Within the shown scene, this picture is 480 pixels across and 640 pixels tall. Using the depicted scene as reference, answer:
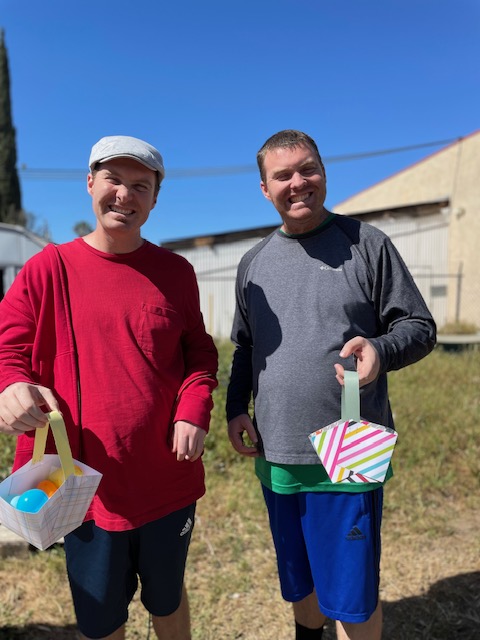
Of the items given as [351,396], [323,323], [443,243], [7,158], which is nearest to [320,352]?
[323,323]

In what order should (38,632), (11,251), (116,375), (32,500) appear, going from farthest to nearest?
(11,251) < (38,632) < (116,375) < (32,500)

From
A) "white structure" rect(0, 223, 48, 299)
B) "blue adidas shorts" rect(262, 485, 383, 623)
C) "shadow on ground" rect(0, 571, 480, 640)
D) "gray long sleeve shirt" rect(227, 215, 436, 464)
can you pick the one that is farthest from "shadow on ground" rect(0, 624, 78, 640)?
"white structure" rect(0, 223, 48, 299)

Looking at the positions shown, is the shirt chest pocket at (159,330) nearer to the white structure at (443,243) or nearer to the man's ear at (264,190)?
the man's ear at (264,190)

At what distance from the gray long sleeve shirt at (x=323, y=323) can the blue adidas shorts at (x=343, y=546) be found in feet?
0.59

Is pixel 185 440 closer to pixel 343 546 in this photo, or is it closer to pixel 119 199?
pixel 343 546

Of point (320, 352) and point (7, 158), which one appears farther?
point (7, 158)

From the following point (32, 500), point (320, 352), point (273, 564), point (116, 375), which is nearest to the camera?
point (32, 500)

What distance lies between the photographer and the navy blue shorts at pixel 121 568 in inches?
66.9

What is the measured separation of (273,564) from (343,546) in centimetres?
142

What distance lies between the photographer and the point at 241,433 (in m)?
2.03

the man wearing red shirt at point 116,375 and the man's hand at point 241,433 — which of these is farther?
the man's hand at point 241,433

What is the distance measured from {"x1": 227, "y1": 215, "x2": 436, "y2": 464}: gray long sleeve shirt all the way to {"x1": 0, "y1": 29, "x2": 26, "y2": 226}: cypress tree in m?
26.6

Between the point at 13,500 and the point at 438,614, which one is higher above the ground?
the point at 13,500

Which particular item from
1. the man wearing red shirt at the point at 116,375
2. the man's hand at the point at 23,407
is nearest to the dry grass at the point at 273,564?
the man wearing red shirt at the point at 116,375
